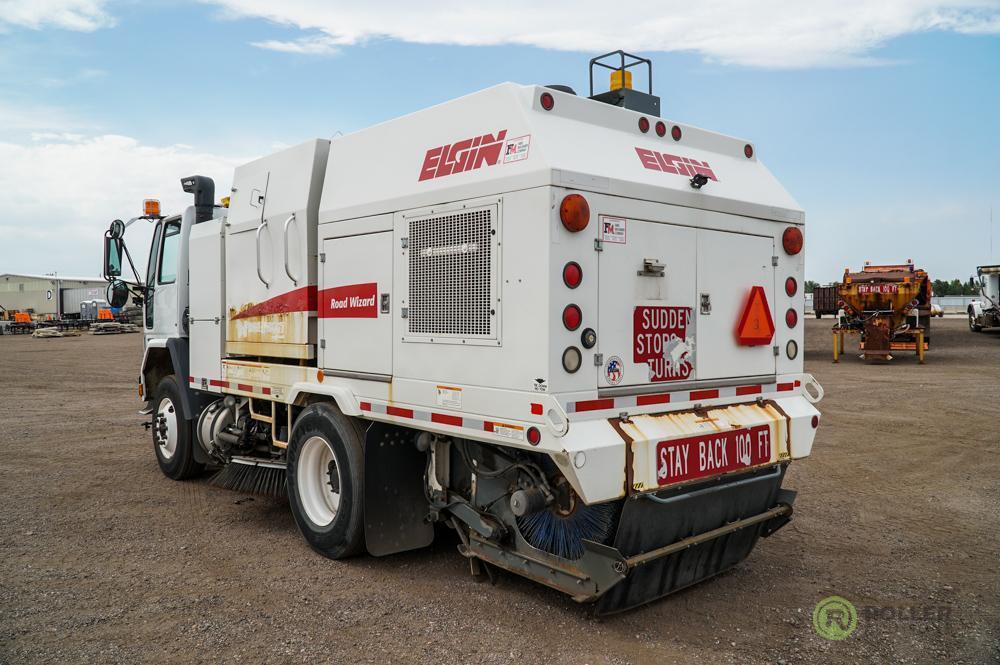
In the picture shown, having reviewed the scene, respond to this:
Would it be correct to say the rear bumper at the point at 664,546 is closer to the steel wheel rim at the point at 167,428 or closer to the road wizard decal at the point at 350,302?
the road wizard decal at the point at 350,302

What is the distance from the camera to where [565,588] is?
4094mm

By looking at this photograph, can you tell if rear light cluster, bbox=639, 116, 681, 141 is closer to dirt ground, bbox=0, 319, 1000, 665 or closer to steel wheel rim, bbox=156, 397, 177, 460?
dirt ground, bbox=0, 319, 1000, 665

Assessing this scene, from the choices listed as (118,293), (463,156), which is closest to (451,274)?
(463,156)

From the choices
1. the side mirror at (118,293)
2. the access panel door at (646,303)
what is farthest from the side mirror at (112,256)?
the access panel door at (646,303)

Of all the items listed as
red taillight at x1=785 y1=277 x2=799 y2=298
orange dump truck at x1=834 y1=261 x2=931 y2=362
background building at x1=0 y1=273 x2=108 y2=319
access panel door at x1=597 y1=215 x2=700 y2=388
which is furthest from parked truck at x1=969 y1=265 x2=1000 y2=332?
background building at x1=0 y1=273 x2=108 y2=319

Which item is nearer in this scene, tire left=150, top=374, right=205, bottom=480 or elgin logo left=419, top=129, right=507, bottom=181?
elgin logo left=419, top=129, right=507, bottom=181

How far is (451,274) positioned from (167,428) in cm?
502

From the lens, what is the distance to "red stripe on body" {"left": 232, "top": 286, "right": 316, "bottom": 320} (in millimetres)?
5730

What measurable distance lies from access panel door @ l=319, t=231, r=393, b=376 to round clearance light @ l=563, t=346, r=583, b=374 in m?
1.41

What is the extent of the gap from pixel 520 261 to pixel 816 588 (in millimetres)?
2843

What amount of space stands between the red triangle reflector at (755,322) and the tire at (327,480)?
258cm

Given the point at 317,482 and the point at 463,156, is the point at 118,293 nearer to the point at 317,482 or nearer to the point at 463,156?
the point at 317,482

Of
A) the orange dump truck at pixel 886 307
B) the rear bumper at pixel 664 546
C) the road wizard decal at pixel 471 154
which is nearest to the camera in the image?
the rear bumper at pixel 664 546

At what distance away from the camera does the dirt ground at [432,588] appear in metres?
3.97
